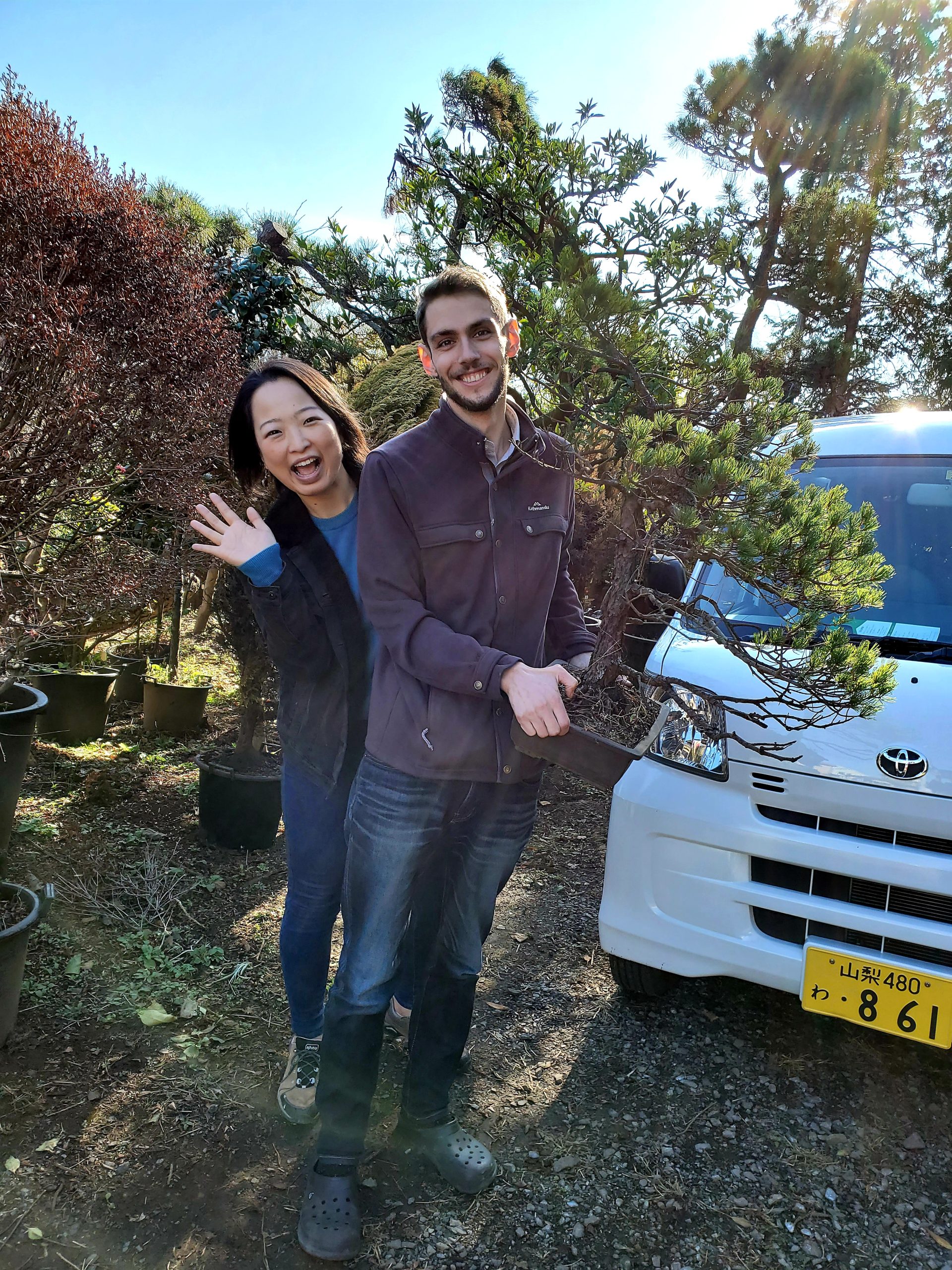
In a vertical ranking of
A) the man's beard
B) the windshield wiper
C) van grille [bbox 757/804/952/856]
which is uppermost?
the man's beard

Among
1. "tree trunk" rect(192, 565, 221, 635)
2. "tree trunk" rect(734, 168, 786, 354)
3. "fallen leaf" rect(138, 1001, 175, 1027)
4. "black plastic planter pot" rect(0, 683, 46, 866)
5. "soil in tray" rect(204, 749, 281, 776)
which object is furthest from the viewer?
"tree trunk" rect(734, 168, 786, 354)

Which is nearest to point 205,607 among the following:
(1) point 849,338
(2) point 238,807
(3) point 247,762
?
(3) point 247,762

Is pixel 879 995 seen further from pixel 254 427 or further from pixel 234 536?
pixel 254 427

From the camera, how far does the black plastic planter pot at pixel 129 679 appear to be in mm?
5902

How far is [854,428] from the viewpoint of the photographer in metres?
3.02

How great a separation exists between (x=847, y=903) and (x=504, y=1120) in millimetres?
1082

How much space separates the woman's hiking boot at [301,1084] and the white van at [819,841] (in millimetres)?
905

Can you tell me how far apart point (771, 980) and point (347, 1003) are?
113 cm

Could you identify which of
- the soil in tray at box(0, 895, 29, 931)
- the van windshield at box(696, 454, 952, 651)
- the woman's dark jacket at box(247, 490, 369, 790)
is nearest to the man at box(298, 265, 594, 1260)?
the woman's dark jacket at box(247, 490, 369, 790)

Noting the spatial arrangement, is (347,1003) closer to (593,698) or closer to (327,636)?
(327,636)

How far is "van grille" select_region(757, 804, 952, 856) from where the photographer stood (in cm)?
204

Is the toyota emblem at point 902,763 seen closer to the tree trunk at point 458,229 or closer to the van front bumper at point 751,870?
the van front bumper at point 751,870

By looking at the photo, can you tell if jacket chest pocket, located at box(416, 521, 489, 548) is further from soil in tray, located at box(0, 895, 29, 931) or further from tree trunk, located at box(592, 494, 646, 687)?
soil in tray, located at box(0, 895, 29, 931)

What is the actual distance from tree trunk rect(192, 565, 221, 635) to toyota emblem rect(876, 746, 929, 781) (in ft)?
19.8
